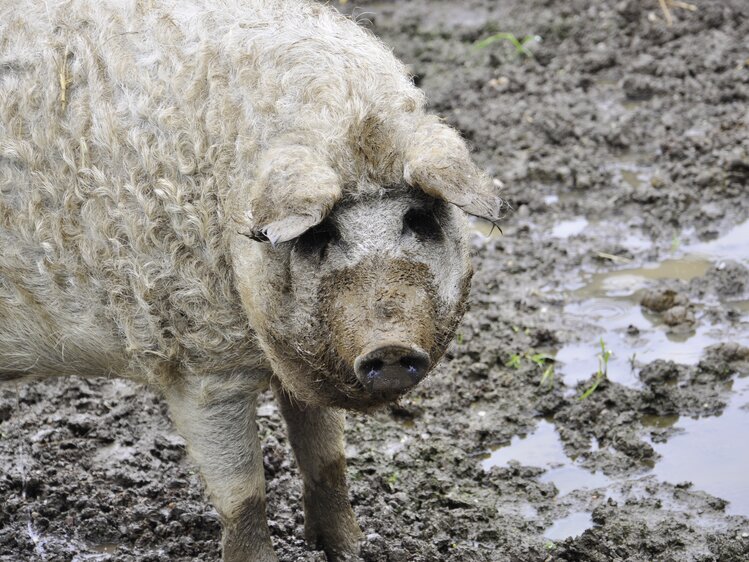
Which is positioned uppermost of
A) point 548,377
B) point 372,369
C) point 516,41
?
point 516,41

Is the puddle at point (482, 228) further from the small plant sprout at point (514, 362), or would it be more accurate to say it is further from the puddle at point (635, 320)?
the small plant sprout at point (514, 362)

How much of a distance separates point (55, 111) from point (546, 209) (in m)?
4.15

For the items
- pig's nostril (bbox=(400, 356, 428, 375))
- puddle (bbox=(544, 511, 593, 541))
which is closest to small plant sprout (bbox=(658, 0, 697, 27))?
puddle (bbox=(544, 511, 593, 541))

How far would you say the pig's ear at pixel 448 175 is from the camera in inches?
144

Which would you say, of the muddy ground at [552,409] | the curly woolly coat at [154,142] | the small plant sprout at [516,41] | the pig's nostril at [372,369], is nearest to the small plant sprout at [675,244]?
the muddy ground at [552,409]

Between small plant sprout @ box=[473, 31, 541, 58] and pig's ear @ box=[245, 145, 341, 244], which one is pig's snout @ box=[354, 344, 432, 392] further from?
small plant sprout @ box=[473, 31, 541, 58]

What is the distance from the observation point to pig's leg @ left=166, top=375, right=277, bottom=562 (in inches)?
177

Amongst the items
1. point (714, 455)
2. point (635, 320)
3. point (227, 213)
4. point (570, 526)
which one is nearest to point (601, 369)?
point (635, 320)

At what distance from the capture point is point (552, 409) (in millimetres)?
6109

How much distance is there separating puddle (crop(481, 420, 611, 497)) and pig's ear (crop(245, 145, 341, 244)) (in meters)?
2.49

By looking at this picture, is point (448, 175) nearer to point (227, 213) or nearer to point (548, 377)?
point (227, 213)

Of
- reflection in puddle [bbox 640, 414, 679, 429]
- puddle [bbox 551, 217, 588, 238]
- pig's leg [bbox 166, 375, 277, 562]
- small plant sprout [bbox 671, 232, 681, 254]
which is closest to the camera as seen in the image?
pig's leg [bbox 166, 375, 277, 562]

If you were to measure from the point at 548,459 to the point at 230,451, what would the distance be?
1864mm

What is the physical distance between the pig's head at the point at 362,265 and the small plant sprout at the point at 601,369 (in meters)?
2.29
